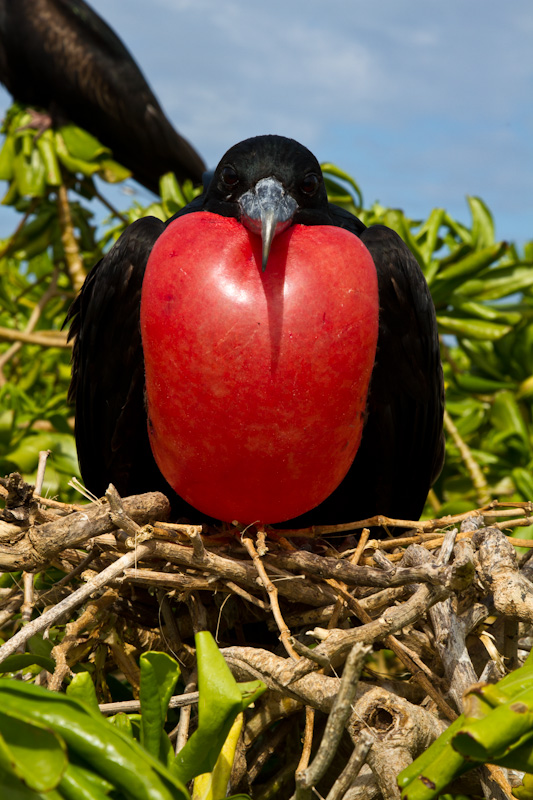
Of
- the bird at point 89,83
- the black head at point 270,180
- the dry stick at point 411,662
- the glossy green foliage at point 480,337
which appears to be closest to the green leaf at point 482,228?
the glossy green foliage at point 480,337

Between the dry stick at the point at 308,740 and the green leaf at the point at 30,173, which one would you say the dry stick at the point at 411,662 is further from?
the green leaf at the point at 30,173

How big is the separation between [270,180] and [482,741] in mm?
904

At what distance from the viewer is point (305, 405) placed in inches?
45.2

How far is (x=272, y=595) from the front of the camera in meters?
1.14

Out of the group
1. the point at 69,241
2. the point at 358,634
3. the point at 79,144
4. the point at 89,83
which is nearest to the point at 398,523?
the point at 358,634

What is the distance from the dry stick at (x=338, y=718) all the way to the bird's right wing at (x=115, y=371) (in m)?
0.85

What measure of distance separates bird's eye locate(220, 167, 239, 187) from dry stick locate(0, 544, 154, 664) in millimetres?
631

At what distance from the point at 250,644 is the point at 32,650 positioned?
370 millimetres

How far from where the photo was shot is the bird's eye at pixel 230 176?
1.39 m

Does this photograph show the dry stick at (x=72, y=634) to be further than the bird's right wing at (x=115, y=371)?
No

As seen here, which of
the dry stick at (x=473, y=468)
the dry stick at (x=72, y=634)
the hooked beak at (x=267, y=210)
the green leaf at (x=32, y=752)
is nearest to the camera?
the green leaf at (x=32, y=752)

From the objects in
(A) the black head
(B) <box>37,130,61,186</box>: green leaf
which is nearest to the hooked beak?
(A) the black head

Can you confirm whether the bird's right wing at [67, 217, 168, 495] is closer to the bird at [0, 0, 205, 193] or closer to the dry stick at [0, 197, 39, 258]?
the dry stick at [0, 197, 39, 258]

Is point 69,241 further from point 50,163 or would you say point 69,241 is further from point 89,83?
point 89,83
